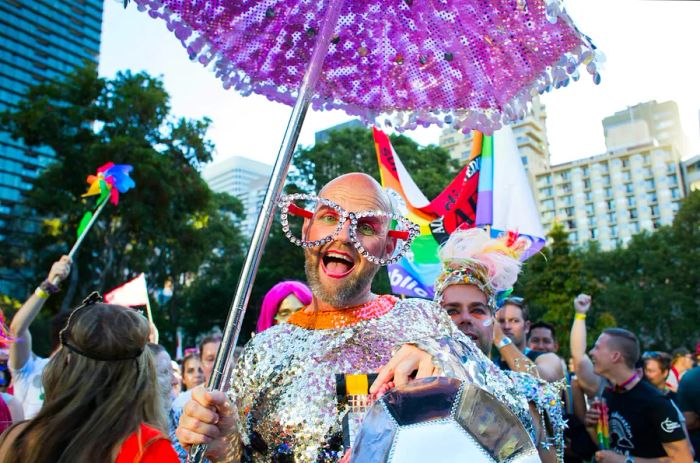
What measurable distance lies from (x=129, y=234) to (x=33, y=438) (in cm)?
1781

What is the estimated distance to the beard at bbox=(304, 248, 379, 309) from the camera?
190 centimetres

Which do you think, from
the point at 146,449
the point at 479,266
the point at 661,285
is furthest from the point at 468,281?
the point at 661,285

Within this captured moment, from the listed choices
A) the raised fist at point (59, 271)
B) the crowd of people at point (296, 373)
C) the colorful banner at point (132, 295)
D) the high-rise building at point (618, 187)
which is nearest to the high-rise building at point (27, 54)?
the colorful banner at point (132, 295)

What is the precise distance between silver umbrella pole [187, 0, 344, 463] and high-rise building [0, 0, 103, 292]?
947 inches

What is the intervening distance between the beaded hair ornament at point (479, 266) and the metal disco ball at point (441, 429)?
2.21 m

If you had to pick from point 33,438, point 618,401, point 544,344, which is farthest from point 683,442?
point 33,438

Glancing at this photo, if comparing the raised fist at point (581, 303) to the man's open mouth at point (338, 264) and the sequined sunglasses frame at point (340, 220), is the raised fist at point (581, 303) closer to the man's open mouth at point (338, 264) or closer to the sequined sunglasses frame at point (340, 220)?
the sequined sunglasses frame at point (340, 220)

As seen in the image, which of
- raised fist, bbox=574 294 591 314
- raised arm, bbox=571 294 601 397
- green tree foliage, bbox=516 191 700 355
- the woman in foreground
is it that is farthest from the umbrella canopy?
green tree foliage, bbox=516 191 700 355

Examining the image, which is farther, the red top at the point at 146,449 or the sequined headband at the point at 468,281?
the sequined headband at the point at 468,281

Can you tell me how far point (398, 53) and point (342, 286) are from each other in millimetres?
873

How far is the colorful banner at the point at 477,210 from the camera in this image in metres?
5.07

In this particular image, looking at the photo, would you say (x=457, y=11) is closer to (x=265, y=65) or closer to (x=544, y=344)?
(x=265, y=65)

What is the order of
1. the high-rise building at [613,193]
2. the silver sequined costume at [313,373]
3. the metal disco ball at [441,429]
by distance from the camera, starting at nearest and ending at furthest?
the metal disco ball at [441,429], the silver sequined costume at [313,373], the high-rise building at [613,193]

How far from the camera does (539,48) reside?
177 cm
